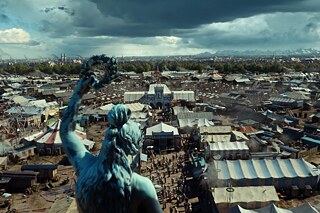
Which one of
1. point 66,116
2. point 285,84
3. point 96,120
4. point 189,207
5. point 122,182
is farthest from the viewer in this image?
point 285,84

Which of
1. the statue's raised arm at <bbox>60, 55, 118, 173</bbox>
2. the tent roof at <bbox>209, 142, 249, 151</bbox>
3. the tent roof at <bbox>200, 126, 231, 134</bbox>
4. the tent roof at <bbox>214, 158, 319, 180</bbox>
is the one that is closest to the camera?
the statue's raised arm at <bbox>60, 55, 118, 173</bbox>

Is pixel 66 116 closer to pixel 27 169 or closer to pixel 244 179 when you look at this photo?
pixel 244 179

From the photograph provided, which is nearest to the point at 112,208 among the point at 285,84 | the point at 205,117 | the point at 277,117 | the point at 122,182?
the point at 122,182

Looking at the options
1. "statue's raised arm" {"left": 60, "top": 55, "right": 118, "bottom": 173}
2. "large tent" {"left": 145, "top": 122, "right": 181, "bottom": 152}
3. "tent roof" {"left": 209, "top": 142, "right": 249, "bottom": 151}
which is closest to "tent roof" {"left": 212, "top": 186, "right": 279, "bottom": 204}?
"tent roof" {"left": 209, "top": 142, "right": 249, "bottom": 151}

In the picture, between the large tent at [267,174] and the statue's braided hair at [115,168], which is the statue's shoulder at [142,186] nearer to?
the statue's braided hair at [115,168]

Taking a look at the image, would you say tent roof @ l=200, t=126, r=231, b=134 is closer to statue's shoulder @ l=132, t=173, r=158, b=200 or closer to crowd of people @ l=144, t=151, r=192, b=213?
crowd of people @ l=144, t=151, r=192, b=213

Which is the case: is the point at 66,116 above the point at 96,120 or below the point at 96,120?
above

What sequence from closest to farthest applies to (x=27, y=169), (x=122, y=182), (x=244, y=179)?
(x=122, y=182)
(x=244, y=179)
(x=27, y=169)
